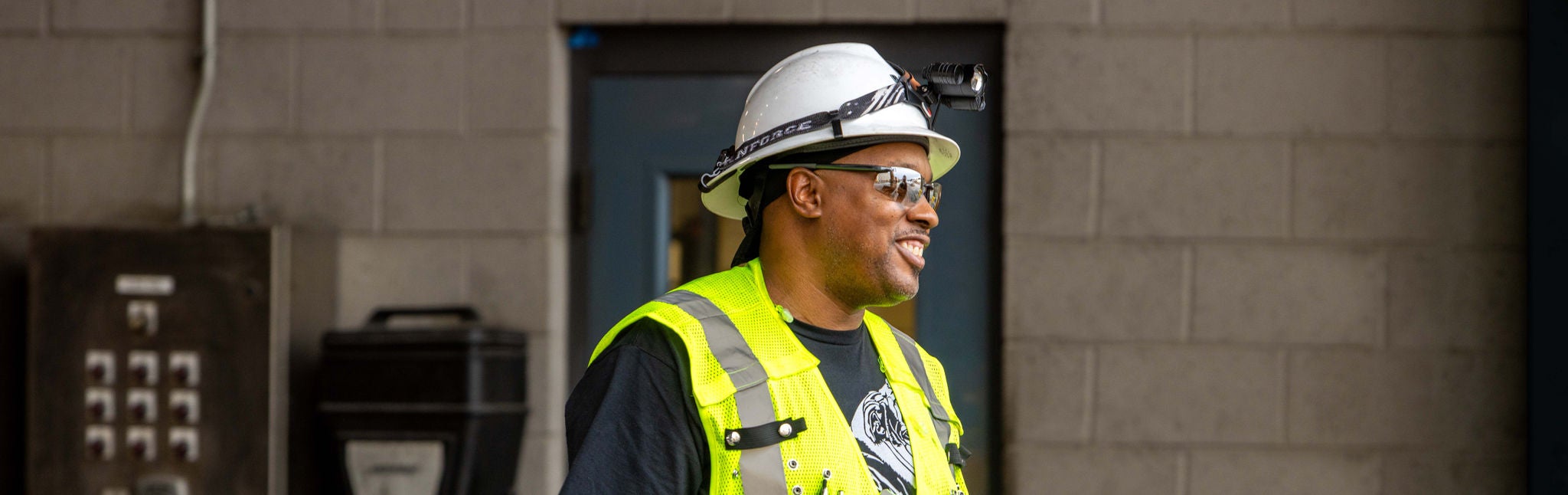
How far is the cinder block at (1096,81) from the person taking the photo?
12.9ft

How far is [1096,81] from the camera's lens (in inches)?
155

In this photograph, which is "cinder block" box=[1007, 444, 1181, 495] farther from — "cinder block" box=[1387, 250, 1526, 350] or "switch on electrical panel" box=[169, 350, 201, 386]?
"switch on electrical panel" box=[169, 350, 201, 386]

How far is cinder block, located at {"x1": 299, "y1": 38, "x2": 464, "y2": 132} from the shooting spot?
159 inches

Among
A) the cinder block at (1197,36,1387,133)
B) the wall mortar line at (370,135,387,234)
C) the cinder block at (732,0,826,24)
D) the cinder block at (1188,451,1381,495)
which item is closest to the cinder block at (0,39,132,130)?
the wall mortar line at (370,135,387,234)

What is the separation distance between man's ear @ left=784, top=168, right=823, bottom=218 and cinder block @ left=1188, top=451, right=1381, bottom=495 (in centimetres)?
246

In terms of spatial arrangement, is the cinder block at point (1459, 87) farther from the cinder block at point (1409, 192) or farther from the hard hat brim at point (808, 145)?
the hard hat brim at point (808, 145)

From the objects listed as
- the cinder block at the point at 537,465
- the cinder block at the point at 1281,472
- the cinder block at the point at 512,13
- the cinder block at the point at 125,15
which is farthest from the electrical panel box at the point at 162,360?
the cinder block at the point at 1281,472

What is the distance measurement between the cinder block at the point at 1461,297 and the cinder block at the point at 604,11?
2.41m

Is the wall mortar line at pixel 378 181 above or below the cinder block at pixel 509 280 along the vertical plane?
above

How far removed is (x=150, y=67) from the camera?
13.5 feet

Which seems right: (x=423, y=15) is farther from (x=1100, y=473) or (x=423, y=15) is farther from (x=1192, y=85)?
(x=1100, y=473)

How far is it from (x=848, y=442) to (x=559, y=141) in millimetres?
2536

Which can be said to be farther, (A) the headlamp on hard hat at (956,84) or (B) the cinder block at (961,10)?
(B) the cinder block at (961,10)

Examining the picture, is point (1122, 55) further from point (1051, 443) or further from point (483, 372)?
point (483, 372)
